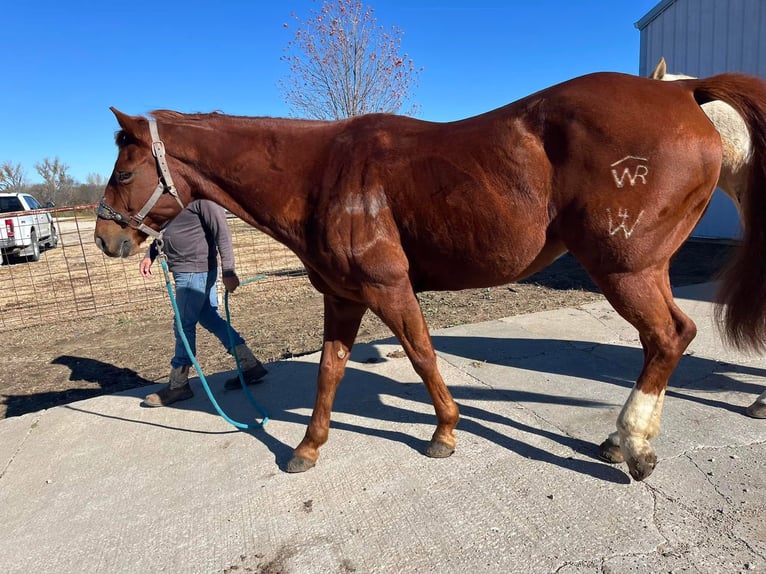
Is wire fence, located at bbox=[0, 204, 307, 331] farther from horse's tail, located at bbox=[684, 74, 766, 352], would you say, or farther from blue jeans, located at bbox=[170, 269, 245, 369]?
horse's tail, located at bbox=[684, 74, 766, 352]

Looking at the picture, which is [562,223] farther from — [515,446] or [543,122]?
[515,446]

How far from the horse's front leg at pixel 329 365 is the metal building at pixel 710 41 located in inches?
393

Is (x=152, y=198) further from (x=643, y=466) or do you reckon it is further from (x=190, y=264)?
(x=643, y=466)

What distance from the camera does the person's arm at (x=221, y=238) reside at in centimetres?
390

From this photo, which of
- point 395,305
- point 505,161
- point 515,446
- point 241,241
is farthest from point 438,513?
point 241,241

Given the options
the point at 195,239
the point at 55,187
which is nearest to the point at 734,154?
the point at 195,239

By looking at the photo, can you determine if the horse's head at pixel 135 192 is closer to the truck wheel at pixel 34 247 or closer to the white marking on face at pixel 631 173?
the white marking on face at pixel 631 173

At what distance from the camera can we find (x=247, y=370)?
420 centimetres

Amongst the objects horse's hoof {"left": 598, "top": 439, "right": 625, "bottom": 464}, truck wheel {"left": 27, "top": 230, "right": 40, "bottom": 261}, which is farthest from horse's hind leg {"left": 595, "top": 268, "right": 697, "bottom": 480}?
truck wheel {"left": 27, "top": 230, "right": 40, "bottom": 261}

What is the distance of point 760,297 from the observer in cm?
273

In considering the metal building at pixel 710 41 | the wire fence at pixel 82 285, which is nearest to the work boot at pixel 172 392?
the wire fence at pixel 82 285

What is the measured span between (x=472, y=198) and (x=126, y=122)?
1886 mm

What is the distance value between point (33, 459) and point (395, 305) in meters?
2.74

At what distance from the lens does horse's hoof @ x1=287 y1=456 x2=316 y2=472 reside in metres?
2.85
